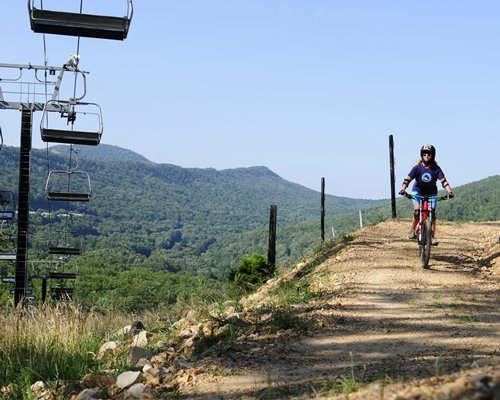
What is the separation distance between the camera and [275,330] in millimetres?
8555

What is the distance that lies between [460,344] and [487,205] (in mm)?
106374

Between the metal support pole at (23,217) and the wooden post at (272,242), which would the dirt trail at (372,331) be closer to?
the metal support pole at (23,217)

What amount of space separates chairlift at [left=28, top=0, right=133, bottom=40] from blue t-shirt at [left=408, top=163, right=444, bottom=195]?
5860 mm

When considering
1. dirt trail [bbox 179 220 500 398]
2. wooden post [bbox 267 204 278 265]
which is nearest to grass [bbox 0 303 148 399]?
dirt trail [bbox 179 220 500 398]

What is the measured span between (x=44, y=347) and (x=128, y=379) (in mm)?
2371

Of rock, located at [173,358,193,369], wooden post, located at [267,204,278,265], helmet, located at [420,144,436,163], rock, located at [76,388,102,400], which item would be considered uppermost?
helmet, located at [420,144,436,163]

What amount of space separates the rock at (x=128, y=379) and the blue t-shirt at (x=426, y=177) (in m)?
7.29

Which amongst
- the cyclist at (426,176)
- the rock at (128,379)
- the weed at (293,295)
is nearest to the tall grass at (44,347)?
the rock at (128,379)

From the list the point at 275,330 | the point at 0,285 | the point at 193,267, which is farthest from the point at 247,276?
the point at 193,267

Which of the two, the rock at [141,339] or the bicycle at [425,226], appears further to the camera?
the bicycle at [425,226]

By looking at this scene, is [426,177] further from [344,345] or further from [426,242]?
[344,345]

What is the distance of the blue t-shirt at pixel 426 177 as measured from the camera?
42.4 feet

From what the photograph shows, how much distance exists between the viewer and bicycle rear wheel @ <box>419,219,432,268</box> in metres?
12.8

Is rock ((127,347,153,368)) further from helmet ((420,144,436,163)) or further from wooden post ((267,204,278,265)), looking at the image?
wooden post ((267,204,278,265))
